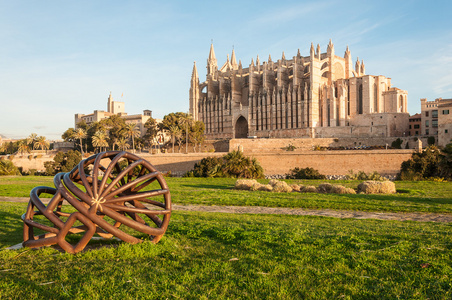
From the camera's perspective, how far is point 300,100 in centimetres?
6391

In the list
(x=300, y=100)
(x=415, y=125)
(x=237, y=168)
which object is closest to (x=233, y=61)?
(x=300, y=100)

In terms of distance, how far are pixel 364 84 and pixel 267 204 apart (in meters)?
48.7

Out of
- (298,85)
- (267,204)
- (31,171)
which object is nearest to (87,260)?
(267,204)

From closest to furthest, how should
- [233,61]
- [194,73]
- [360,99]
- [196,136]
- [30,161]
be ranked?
[30,161], [360,99], [196,136], [194,73], [233,61]

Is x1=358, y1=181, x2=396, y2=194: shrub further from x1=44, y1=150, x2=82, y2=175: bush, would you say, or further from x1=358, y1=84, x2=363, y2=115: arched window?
x1=358, y1=84, x2=363, y2=115: arched window

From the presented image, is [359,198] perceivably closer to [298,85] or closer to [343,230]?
[343,230]

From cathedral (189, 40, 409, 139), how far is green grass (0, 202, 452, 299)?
47940mm

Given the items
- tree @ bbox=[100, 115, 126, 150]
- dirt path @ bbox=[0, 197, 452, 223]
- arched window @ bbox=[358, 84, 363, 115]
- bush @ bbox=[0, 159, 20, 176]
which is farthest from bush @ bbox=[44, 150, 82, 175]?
arched window @ bbox=[358, 84, 363, 115]

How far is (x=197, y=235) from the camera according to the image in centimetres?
726

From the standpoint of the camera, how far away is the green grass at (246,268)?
4.24m

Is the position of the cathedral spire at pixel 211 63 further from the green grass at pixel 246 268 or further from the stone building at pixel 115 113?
the green grass at pixel 246 268

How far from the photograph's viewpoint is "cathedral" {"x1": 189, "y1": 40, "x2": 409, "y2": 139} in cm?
5566

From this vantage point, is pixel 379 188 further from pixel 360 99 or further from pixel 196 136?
pixel 360 99

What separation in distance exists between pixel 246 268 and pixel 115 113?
109 m
